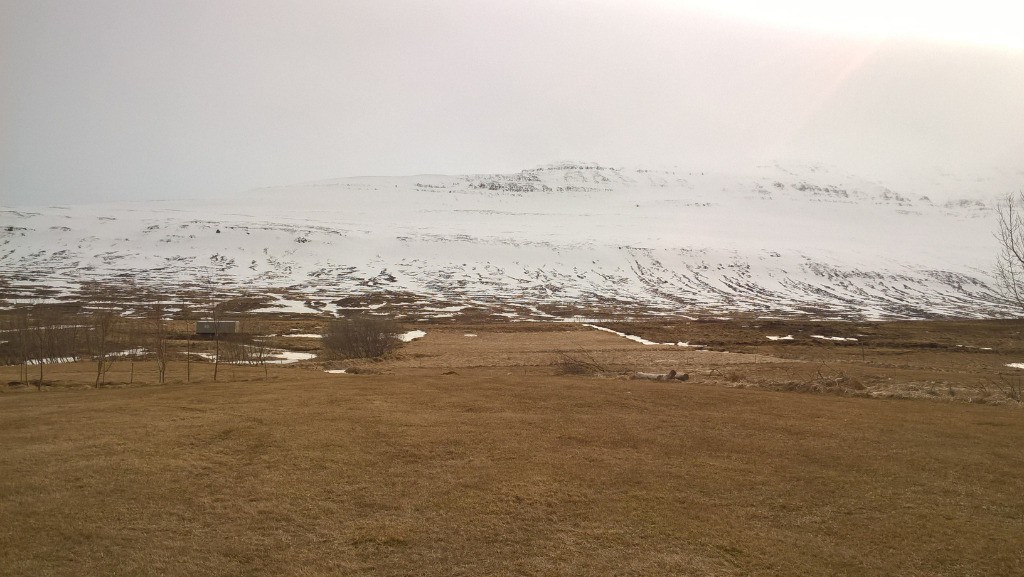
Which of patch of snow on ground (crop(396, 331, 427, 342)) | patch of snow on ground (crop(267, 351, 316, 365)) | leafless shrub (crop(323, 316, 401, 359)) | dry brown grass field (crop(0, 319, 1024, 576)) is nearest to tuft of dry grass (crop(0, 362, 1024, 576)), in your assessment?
dry brown grass field (crop(0, 319, 1024, 576))

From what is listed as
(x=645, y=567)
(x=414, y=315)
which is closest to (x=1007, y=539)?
(x=645, y=567)

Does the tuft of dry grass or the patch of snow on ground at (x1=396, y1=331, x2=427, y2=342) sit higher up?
the tuft of dry grass

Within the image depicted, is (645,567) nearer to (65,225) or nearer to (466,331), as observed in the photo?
(466,331)

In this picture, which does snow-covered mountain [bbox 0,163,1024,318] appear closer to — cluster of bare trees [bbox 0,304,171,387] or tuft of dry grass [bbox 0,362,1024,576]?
cluster of bare trees [bbox 0,304,171,387]

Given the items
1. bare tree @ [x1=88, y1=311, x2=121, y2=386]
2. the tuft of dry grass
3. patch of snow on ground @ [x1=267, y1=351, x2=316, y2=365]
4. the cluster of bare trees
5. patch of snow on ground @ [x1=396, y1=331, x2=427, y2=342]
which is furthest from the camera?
patch of snow on ground @ [x1=396, y1=331, x2=427, y2=342]

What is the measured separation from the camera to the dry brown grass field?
7617mm

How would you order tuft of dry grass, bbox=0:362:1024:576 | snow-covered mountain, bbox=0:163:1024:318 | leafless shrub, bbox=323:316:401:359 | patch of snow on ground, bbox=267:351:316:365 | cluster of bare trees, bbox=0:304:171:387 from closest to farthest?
1. tuft of dry grass, bbox=0:362:1024:576
2. cluster of bare trees, bbox=0:304:171:387
3. patch of snow on ground, bbox=267:351:316:365
4. leafless shrub, bbox=323:316:401:359
5. snow-covered mountain, bbox=0:163:1024:318

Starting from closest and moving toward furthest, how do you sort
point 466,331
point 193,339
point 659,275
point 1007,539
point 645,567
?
1. point 645,567
2. point 1007,539
3. point 193,339
4. point 466,331
5. point 659,275

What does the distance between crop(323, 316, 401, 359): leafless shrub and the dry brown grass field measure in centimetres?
2310

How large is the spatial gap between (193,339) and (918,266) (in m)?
184

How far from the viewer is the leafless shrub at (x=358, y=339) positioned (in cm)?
4200

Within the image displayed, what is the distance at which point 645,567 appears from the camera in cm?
742

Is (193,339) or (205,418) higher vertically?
(205,418)

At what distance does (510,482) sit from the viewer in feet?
33.2
